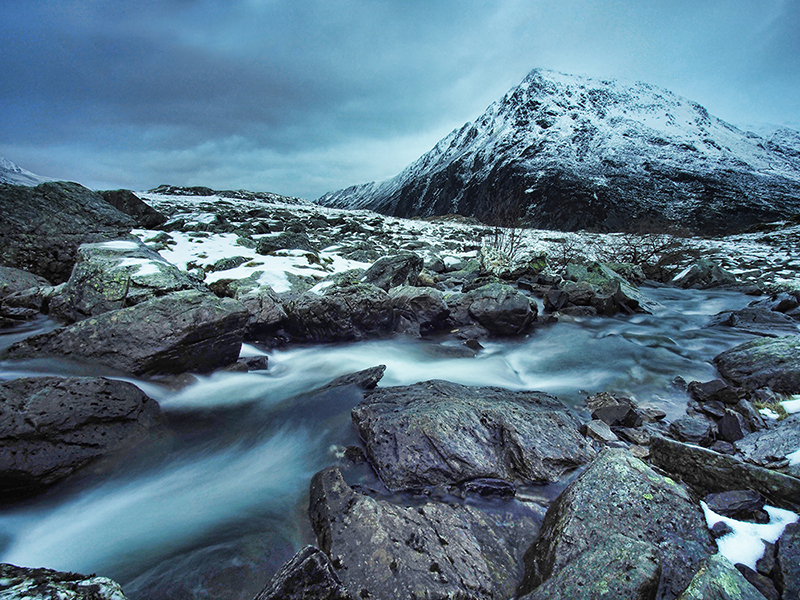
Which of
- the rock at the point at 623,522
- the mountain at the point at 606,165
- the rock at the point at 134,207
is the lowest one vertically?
the rock at the point at 623,522

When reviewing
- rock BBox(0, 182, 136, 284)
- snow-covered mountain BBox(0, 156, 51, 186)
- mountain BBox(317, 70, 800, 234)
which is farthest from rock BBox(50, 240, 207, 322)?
mountain BBox(317, 70, 800, 234)

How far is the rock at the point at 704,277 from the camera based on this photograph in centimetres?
1429

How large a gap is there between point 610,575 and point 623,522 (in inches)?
26.8

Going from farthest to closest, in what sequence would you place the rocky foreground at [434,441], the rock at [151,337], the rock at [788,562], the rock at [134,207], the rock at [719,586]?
the rock at [134,207] → the rock at [151,337] → the rocky foreground at [434,441] → the rock at [788,562] → the rock at [719,586]

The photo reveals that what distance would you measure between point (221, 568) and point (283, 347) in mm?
4985

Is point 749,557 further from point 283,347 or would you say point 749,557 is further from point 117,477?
point 283,347

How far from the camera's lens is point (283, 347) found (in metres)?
7.20

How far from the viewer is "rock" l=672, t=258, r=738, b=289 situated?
14289mm

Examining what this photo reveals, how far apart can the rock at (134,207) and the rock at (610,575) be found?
1963 cm

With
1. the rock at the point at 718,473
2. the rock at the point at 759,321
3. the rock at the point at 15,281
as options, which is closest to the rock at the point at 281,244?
the rock at the point at 15,281

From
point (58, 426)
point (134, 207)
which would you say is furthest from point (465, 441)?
point (134, 207)

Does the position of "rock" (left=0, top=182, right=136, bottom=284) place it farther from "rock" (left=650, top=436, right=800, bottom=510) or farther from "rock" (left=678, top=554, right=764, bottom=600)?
"rock" (left=650, top=436, right=800, bottom=510)

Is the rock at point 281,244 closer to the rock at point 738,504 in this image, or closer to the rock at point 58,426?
the rock at point 58,426

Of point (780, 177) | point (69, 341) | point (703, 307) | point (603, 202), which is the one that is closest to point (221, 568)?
point (69, 341)
